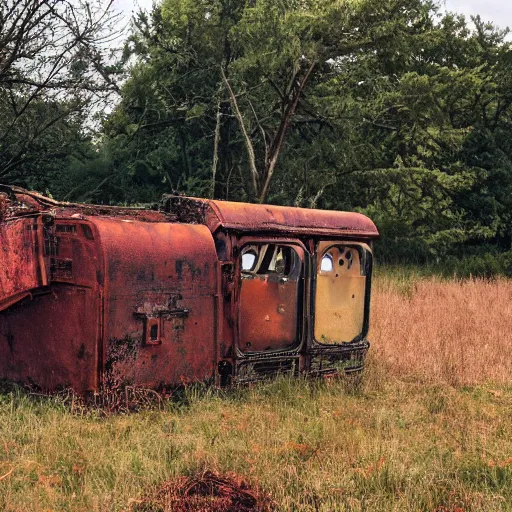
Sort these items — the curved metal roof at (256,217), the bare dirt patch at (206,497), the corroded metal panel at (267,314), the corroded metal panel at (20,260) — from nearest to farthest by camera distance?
the bare dirt patch at (206,497), the corroded metal panel at (20,260), the curved metal roof at (256,217), the corroded metal panel at (267,314)

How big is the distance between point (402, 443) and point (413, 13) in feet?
56.6

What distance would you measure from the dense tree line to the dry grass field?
10.8 meters

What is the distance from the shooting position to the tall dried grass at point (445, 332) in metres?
7.37

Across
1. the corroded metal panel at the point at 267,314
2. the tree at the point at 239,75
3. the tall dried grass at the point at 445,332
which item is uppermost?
the tree at the point at 239,75

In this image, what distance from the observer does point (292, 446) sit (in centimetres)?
441

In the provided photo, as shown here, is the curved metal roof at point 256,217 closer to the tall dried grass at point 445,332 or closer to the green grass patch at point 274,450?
the green grass patch at point 274,450

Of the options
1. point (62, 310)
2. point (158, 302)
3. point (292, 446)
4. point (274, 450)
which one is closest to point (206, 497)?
point (274, 450)

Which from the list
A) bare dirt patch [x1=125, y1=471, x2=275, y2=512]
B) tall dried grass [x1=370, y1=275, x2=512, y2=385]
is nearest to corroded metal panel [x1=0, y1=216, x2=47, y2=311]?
bare dirt patch [x1=125, y1=471, x2=275, y2=512]

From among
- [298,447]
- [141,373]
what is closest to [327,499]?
[298,447]

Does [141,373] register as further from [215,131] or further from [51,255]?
[215,131]

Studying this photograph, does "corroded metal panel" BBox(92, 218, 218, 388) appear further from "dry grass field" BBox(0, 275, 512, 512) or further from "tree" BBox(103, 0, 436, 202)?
"tree" BBox(103, 0, 436, 202)

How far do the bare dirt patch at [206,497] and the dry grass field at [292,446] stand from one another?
0.13 ft

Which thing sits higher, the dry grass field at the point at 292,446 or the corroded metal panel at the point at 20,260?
the corroded metal panel at the point at 20,260

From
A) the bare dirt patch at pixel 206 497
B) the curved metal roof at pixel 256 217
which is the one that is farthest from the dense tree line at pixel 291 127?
the bare dirt patch at pixel 206 497
